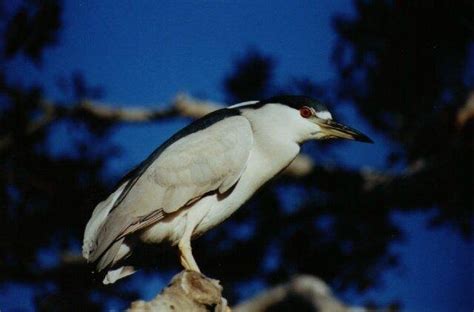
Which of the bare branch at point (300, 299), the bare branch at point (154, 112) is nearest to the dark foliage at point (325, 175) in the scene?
the bare branch at point (154, 112)

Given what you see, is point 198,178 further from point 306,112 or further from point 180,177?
point 306,112

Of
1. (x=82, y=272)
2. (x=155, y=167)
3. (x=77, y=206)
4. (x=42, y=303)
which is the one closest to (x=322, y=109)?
(x=155, y=167)

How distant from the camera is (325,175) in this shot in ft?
11.7

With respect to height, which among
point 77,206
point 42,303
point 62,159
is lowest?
point 42,303

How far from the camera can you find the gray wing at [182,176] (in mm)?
1629

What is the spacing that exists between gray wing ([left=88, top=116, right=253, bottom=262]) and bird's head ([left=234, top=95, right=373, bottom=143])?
0.35 feet

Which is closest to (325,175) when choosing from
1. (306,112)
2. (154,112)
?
(154,112)

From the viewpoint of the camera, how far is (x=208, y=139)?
1764 millimetres

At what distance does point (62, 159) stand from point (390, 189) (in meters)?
1.75

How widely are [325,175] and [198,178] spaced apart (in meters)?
1.98

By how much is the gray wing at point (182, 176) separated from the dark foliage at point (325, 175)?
4.54 ft

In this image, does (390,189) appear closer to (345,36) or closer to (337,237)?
(337,237)

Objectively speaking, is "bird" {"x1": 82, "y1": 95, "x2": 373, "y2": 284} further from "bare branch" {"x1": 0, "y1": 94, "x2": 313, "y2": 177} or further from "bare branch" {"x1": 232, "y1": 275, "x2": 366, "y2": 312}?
"bare branch" {"x1": 0, "y1": 94, "x2": 313, "y2": 177}

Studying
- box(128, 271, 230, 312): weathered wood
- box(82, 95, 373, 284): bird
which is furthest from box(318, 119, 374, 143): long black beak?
box(128, 271, 230, 312): weathered wood
